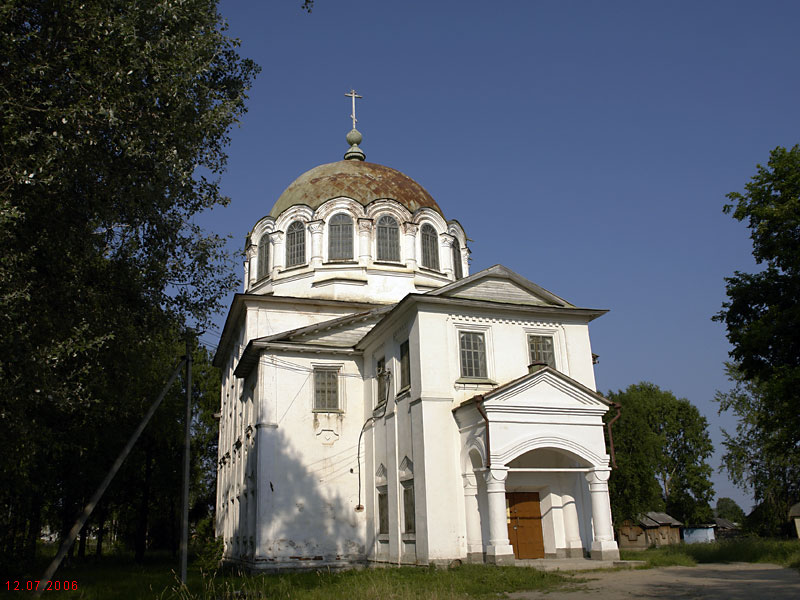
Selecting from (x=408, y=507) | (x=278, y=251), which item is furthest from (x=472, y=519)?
(x=278, y=251)

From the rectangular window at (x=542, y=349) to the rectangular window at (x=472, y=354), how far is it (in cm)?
151

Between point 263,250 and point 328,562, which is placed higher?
point 263,250

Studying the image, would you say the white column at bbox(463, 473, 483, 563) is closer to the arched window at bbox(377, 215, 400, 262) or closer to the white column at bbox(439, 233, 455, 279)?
the arched window at bbox(377, 215, 400, 262)

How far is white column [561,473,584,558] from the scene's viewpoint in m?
17.4

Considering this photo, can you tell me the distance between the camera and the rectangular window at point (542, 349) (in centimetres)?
1898

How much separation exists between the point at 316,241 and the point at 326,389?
673cm

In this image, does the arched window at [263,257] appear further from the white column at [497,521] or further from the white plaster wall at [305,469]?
the white column at [497,521]

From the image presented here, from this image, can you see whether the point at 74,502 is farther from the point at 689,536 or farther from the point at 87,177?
the point at 689,536

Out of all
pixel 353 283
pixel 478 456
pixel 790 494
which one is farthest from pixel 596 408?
pixel 790 494

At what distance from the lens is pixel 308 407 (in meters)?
21.1

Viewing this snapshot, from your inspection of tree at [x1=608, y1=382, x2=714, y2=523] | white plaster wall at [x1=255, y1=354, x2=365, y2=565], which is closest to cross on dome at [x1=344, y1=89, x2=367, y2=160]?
white plaster wall at [x1=255, y1=354, x2=365, y2=565]

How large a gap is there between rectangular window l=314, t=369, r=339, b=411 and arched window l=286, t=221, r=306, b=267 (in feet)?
19.4

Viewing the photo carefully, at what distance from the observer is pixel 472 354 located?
18312 mm

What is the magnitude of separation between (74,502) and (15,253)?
923 inches
